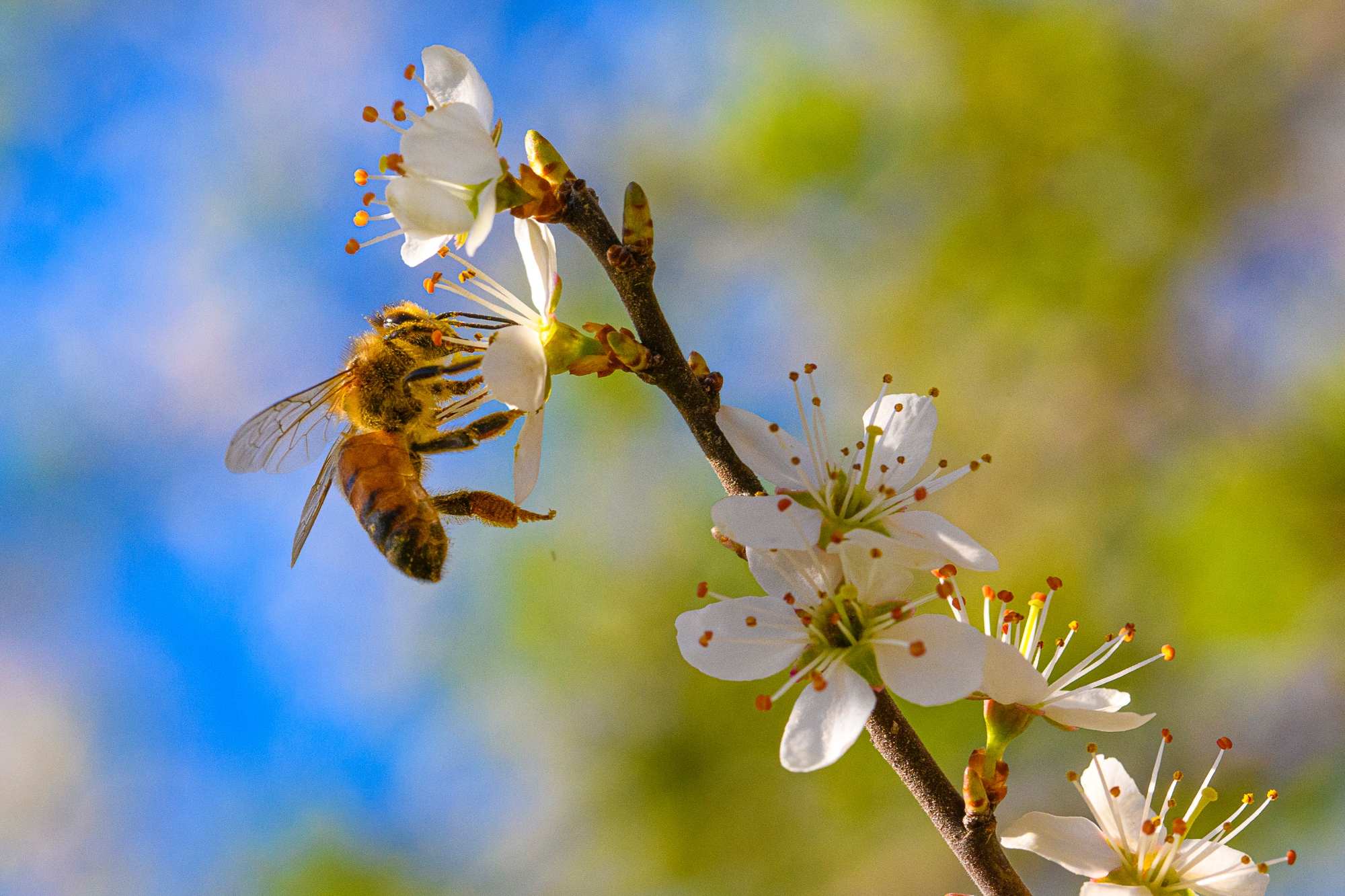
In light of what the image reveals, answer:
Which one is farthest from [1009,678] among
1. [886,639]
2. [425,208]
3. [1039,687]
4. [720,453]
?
[425,208]

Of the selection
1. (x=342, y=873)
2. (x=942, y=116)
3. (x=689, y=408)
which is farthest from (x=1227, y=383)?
(x=342, y=873)

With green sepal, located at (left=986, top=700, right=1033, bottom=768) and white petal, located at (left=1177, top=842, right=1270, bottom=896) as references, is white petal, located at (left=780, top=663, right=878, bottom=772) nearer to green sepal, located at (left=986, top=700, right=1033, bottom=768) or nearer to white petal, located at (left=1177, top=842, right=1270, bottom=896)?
green sepal, located at (left=986, top=700, right=1033, bottom=768)

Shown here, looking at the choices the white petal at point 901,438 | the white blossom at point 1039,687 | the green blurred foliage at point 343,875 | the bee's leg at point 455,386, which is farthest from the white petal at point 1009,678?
the green blurred foliage at point 343,875

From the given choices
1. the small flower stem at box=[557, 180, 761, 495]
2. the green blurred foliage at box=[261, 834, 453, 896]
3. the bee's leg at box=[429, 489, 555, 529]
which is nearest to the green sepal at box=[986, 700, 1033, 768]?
the small flower stem at box=[557, 180, 761, 495]

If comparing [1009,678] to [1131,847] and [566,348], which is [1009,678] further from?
[566,348]

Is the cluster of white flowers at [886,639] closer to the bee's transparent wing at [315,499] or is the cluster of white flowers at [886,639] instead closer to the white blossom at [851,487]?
the white blossom at [851,487]

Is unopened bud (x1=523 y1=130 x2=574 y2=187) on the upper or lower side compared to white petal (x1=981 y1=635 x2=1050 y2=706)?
upper
